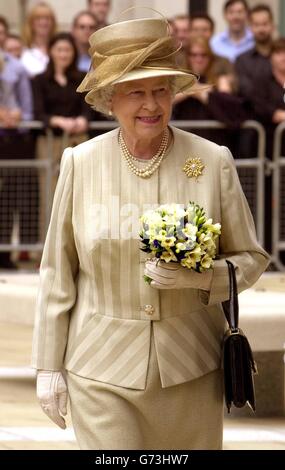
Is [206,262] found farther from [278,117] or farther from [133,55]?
[278,117]

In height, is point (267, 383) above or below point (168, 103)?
below

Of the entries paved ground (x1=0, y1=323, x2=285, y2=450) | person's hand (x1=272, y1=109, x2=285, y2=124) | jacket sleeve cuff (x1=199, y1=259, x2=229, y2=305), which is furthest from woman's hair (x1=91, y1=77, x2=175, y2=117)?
person's hand (x1=272, y1=109, x2=285, y2=124)

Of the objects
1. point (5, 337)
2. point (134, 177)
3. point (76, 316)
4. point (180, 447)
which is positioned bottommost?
point (5, 337)

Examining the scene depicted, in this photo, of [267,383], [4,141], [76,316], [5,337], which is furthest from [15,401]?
[4,141]

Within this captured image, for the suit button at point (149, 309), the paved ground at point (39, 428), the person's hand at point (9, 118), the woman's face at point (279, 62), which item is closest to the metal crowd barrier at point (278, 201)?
the woman's face at point (279, 62)

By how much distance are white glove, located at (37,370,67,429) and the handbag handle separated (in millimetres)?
594

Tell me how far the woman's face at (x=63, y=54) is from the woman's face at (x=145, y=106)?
8751 millimetres

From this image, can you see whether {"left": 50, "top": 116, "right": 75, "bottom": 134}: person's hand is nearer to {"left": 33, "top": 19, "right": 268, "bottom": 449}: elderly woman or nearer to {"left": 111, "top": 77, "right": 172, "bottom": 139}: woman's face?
{"left": 33, "top": 19, "right": 268, "bottom": 449}: elderly woman

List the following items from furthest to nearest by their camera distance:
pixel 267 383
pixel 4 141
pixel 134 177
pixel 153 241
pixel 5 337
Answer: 1. pixel 4 141
2. pixel 5 337
3. pixel 267 383
4. pixel 134 177
5. pixel 153 241

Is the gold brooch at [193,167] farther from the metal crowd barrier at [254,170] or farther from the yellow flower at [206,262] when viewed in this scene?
the metal crowd barrier at [254,170]

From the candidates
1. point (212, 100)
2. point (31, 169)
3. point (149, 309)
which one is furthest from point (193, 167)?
point (31, 169)

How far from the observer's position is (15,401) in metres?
9.24

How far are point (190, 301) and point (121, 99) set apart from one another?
0.70m

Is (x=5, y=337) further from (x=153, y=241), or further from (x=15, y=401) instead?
(x=153, y=241)
